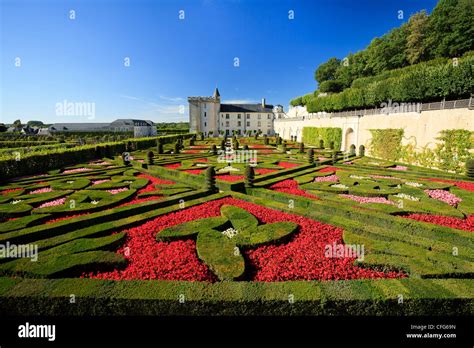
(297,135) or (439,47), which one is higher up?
(439,47)

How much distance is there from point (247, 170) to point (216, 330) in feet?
25.8

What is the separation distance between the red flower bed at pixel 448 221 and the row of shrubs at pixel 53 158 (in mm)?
21594

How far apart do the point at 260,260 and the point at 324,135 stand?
34227 mm

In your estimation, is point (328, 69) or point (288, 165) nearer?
point (288, 165)

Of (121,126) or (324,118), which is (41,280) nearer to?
(324,118)

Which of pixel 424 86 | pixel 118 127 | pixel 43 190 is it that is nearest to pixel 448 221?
pixel 43 190

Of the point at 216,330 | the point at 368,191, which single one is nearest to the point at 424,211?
the point at 368,191

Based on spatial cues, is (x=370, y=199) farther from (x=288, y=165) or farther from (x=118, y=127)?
(x=118, y=127)

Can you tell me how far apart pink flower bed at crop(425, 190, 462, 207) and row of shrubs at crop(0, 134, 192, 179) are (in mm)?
23326

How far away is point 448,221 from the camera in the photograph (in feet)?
25.3

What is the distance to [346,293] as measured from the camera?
421cm

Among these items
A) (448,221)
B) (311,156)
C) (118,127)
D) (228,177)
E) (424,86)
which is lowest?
(448,221)

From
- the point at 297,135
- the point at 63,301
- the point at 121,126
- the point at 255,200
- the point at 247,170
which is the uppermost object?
the point at 121,126

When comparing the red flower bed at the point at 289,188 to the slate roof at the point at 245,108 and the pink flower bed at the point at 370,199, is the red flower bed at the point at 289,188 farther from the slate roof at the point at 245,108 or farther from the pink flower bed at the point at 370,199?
the slate roof at the point at 245,108
